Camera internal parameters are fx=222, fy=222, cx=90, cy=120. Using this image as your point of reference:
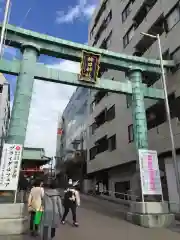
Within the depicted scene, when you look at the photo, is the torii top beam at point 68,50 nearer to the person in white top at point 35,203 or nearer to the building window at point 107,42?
the person in white top at point 35,203

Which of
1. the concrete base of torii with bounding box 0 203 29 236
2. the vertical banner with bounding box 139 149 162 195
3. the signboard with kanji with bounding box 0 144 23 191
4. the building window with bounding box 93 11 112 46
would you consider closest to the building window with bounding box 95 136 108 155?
the vertical banner with bounding box 139 149 162 195

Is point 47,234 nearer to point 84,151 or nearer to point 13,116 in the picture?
point 13,116

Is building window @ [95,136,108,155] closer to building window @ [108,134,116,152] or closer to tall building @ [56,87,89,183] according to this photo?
building window @ [108,134,116,152]

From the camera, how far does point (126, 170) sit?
20812 mm

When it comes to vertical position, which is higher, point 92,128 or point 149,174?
point 92,128

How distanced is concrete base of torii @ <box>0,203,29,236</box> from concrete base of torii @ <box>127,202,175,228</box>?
4571 millimetres

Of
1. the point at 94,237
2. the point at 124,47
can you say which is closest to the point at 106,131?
the point at 124,47

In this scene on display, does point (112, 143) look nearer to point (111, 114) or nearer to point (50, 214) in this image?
point (111, 114)

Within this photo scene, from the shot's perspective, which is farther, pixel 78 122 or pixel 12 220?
pixel 78 122

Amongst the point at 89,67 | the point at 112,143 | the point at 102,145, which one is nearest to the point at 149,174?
the point at 89,67

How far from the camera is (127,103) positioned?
2016 cm

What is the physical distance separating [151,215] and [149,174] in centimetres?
179

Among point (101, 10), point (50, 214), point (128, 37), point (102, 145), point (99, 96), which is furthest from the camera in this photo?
point (101, 10)

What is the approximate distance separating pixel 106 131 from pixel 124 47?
896 centimetres
